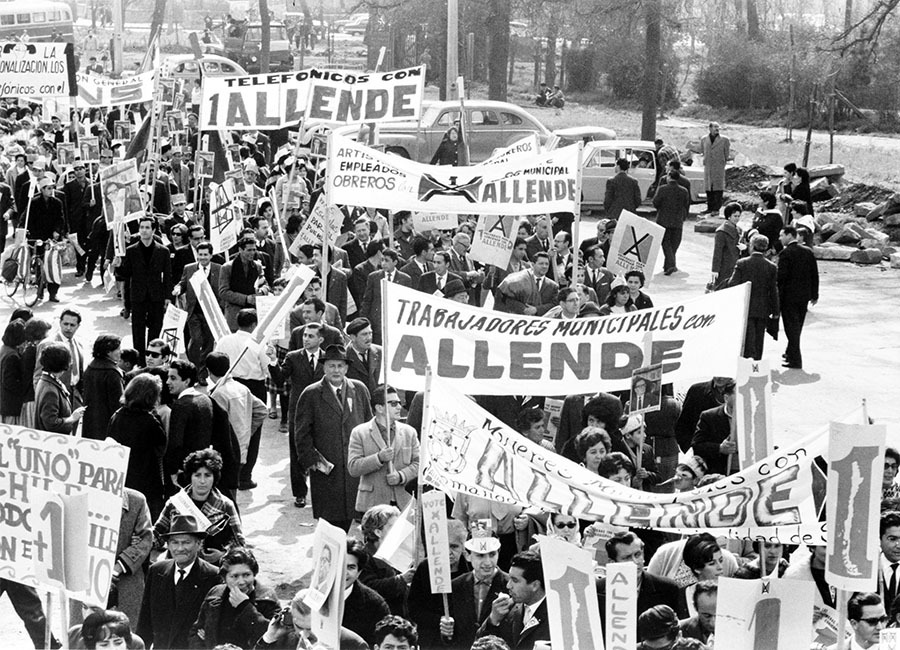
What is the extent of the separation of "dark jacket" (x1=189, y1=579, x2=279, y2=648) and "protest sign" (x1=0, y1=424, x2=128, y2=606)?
652 mm

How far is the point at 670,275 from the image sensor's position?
71.2ft

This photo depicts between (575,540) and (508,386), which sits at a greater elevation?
(508,386)

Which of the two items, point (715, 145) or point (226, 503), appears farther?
point (715, 145)

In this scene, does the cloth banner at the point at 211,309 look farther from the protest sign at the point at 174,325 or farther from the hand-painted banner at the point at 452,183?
the hand-painted banner at the point at 452,183

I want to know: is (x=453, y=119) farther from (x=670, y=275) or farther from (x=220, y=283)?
(x=220, y=283)

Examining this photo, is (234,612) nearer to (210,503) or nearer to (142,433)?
(210,503)

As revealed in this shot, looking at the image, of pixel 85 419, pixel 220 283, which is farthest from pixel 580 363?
pixel 220 283

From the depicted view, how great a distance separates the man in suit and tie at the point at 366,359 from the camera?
11.8 m

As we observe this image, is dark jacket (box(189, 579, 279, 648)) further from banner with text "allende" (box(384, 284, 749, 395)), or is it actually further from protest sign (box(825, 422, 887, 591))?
protest sign (box(825, 422, 887, 591))

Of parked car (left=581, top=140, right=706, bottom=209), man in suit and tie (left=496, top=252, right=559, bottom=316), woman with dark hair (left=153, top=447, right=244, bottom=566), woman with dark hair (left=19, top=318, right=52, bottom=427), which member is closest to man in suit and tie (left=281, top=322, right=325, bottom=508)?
woman with dark hair (left=19, top=318, right=52, bottom=427)

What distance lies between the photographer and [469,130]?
27.6 metres

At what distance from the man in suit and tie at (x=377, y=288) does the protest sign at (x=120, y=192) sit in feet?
15.2

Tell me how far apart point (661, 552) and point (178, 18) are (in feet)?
239

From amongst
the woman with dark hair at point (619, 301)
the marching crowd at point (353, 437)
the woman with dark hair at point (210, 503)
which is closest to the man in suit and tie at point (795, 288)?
the marching crowd at point (353, 437)
